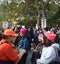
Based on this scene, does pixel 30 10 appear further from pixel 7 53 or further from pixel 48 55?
pixel 7 53

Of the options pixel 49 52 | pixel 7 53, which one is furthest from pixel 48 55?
pixel 7 53

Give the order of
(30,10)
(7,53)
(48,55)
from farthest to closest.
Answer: (30,10)
(48,55)
(7,53)

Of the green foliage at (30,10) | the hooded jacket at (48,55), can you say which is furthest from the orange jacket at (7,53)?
the green foliage at (30,10)

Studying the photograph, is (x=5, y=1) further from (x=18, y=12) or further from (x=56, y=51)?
(x=56, y=51)

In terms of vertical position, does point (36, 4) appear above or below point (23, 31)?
below

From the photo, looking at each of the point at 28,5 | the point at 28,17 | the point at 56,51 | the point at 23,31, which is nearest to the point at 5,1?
the point at 28,17

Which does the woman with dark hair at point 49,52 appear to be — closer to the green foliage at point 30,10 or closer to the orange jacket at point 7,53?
the orange jacket at point 7,53

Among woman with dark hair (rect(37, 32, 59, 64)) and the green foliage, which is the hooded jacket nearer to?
woman with dark hair (rect(37, 32, 59, 64))

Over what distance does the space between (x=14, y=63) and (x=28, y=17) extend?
51.6 m

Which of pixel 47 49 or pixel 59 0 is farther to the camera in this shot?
pixel 59 0

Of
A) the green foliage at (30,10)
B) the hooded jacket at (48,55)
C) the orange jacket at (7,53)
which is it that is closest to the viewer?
the orange jacket at (7,53)

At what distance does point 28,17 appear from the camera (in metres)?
59.3

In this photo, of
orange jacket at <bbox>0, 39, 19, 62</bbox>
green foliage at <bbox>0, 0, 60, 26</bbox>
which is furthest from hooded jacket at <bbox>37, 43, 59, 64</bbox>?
green foliage at <bbox>0, 0, 60, 26</bbox>

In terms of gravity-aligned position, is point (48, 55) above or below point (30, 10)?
above
